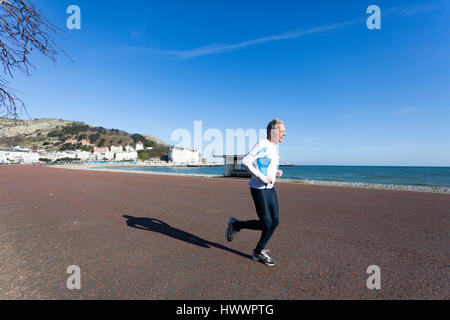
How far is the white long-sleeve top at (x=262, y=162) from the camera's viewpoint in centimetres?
268

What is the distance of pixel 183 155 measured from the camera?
138 meters

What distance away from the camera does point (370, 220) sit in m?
5.36

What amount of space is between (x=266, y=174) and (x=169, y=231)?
2.61 metres

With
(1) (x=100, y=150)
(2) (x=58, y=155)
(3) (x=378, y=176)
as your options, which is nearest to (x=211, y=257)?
(3) (x=378, y=176)

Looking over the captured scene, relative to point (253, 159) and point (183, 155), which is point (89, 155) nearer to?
point (183, 155)

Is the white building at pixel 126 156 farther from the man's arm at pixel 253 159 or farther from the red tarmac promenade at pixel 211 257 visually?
the man's arm at pixel 253 159

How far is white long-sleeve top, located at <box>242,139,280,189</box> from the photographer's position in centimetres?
268

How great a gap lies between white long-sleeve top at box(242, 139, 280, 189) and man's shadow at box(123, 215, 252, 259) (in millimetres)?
1232

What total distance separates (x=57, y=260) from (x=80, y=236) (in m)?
1.06

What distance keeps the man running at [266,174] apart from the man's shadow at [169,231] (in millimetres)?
707

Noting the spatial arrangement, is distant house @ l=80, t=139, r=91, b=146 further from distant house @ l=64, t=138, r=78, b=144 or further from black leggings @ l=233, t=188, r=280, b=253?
black leggings @ l=233, t=188, r=280, b=253
